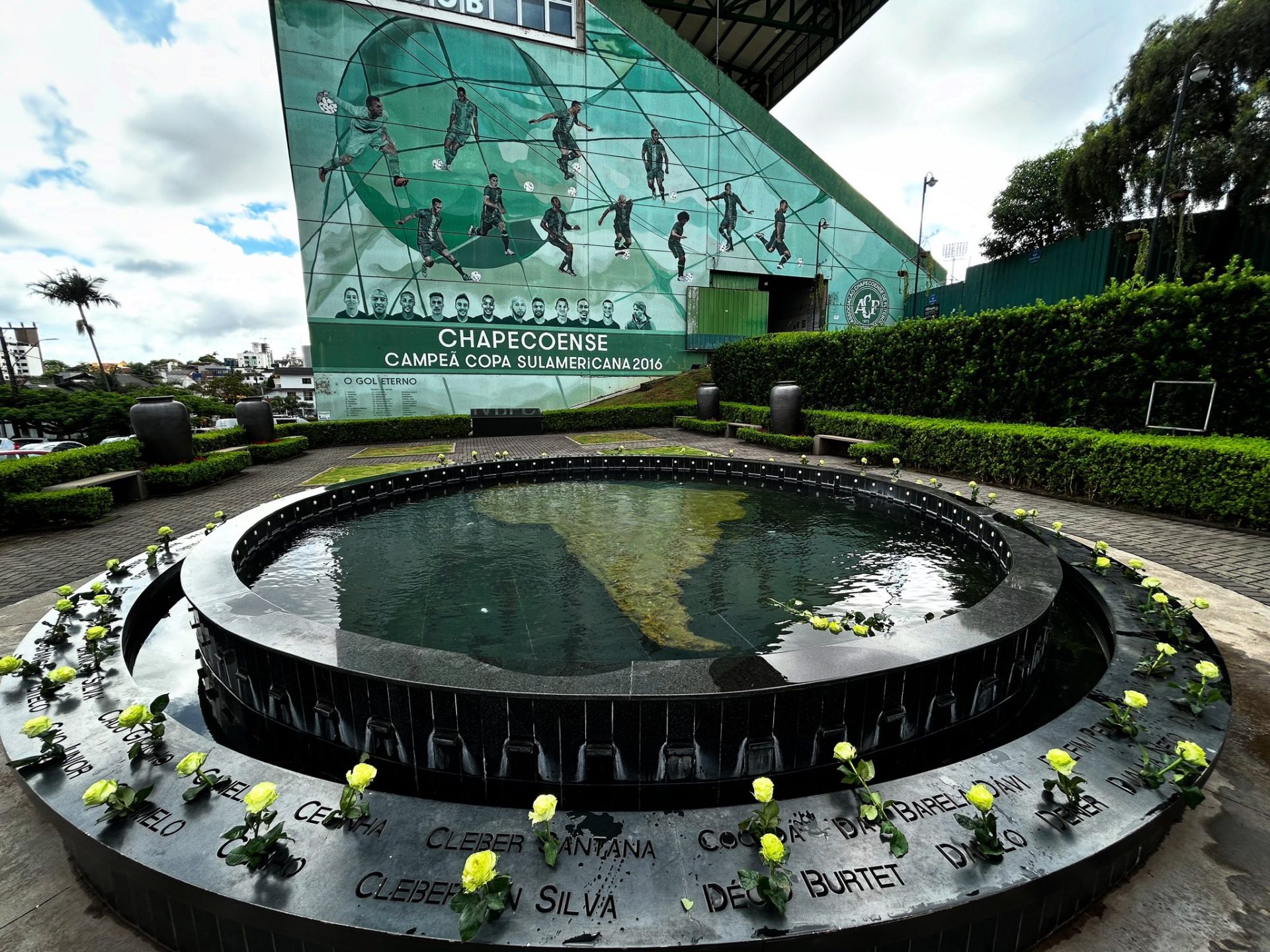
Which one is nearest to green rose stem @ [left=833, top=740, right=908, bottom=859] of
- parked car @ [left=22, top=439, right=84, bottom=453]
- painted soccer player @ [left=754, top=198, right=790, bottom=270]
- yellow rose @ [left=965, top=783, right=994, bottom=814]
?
yellow rose @ [left=965, top=783, right=994, bottom=814]

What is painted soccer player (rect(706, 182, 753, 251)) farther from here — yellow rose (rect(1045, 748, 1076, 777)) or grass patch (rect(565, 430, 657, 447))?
yellow rose (rect(1045, 748, 1076, 777))

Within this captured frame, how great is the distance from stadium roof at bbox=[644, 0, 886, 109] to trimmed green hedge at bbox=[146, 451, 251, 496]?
32.7 metres

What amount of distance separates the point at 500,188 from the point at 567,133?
4298 mm

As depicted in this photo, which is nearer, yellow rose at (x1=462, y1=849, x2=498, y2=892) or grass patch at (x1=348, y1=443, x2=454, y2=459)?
yellow rose at (x1=462, y1=849, x2=498, y2=892)

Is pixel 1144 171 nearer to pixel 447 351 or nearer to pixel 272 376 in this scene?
pixel 447 351

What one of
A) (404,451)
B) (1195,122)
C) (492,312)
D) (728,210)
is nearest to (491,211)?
(492,312)

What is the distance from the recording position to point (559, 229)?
24.5 m

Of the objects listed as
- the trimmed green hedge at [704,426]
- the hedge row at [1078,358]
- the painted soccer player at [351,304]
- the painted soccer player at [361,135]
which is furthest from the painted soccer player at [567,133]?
the hedge row at [1078,358]

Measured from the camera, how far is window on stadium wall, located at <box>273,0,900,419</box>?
68.9 feet

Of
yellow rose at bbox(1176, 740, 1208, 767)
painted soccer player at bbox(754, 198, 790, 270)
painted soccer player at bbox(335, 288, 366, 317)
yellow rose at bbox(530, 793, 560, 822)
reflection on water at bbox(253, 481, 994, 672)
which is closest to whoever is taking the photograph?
yellow rose at bbox(530, 793, 560, 822)

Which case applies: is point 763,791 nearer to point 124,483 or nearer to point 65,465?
point 65,465

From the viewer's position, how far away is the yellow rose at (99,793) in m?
1.94

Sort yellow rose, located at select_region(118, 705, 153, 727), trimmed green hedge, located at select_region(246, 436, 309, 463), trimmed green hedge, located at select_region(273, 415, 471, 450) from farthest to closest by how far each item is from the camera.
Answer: trimmed green hedge, located at select_region(273, 415, 471, 450)
trimmed green hedge, located at select_region(246, 436, 309, 463)
yellow rose, located at select_region(118, 705, 153, 727)

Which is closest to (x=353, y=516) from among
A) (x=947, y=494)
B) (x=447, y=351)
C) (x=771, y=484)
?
(x=771, y=484)
